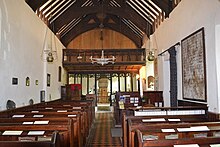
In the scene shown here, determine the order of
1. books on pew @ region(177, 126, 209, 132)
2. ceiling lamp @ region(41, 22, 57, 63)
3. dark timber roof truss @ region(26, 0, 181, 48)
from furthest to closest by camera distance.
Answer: ceiling lamp @ region(41, 22, 57, 63) → dark timber roof truss @ region(26, 0, 181, 48) → books on pew @ region(177, 126, 209, 132)

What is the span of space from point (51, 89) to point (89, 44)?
5.62 metres

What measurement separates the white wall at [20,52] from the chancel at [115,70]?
24 millimetres

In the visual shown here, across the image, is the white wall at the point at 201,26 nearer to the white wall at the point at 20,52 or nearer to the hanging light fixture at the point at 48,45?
the hanging light fixture at the point at 48,45

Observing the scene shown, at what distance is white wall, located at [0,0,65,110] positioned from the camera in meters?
5.79

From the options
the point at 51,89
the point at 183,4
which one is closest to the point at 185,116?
the point at 183,4

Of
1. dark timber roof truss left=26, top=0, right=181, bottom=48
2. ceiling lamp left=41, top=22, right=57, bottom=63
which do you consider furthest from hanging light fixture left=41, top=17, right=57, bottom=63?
dark timber roof truss left=26, top=0, right=181, bottom=48

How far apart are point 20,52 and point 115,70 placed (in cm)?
914

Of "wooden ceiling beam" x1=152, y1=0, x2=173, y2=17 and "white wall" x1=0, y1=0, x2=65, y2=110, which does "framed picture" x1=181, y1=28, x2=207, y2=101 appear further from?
"white wall" x1=0, y1=0, x2=65, y2=110

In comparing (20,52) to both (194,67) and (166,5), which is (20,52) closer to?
(194,67)

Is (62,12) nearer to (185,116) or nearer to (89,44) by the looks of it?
(89,44)

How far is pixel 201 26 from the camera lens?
552cm

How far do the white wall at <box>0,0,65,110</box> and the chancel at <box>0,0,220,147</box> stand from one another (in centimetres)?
2

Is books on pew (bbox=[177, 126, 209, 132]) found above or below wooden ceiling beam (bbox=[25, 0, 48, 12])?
below

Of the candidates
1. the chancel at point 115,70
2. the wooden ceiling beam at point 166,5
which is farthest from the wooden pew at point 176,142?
the wooden ceiling beam at point 166,5
